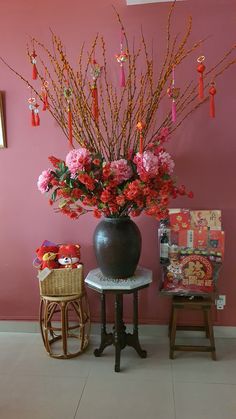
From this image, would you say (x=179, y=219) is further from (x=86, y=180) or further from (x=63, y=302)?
(x=63, y=302)

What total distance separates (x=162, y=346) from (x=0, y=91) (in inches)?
81.6

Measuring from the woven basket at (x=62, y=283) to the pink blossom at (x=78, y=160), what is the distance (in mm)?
699

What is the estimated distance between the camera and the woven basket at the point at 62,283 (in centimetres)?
223

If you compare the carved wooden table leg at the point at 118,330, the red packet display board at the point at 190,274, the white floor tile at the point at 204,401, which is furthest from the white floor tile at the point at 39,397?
the red packet display board at the point at 190,274

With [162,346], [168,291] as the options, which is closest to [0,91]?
[168,291]

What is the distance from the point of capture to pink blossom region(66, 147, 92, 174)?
6.11 ft

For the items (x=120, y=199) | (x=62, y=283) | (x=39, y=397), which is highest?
(x=120, y=199)

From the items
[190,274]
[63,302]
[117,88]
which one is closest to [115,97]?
[117,88]

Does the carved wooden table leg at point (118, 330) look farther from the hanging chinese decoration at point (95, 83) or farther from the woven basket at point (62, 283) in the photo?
the hanging chinese decoration at point (95, 83)

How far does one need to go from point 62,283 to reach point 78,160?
2.75 ft

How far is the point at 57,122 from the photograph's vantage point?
2.42 m

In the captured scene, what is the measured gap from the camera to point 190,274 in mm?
2277

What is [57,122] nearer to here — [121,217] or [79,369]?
[121,217]

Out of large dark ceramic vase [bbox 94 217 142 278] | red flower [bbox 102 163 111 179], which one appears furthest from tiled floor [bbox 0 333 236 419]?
red flower [bbox 102 163 111 179]
